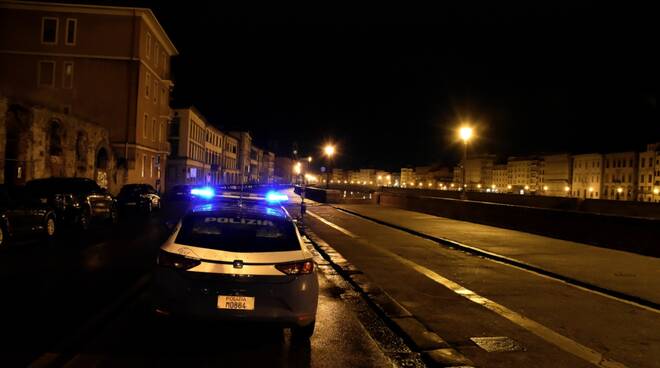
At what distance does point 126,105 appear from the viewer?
143ft

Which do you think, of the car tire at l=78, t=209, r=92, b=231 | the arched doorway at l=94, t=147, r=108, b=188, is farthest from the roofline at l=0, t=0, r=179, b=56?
the car tire at l=78, t=209, r=92, b=231

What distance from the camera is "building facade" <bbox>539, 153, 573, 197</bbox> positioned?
136 m

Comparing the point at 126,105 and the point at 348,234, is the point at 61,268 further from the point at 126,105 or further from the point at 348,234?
the point at 126,105

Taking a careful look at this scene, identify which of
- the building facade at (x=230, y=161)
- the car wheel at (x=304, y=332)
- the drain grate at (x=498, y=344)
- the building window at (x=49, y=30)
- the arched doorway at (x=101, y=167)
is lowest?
the drain grate at (x=498, y=344)

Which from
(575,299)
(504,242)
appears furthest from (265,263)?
(504,242)

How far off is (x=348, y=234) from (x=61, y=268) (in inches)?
448

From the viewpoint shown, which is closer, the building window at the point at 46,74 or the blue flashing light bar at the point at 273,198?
the blue flashing light bar at the point at 273,198

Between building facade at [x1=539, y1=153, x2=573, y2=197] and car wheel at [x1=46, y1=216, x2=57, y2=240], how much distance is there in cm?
13112

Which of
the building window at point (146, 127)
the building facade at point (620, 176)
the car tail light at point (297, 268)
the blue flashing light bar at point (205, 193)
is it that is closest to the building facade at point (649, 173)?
the building facade at point (620, 176)

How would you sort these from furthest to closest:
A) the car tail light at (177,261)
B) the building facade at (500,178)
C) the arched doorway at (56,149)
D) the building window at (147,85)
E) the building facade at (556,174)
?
the building facade at (500,178)
the building facade at (556,174)
the building window at (147,85)
the arched doorway at (56,149)
the car tail light at (177,261)

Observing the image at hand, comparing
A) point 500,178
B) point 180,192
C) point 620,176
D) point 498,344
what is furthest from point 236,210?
point 500,178

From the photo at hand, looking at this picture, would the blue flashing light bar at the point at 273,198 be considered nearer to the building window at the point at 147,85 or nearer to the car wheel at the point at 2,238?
the car wheel at the point at 2,238

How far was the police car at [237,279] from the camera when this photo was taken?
561cm

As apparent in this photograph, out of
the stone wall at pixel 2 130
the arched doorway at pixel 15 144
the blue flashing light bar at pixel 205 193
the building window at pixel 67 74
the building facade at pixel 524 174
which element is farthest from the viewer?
the building facade at pixel 524 174
